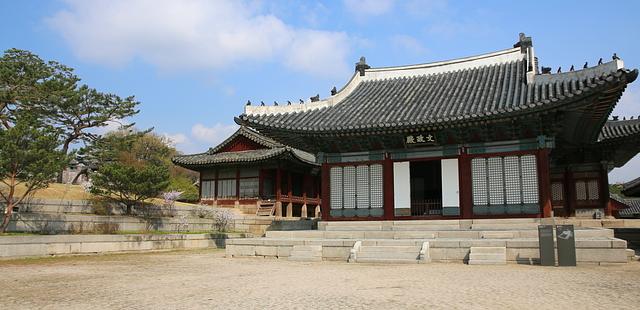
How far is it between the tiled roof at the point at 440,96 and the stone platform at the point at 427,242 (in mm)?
3830

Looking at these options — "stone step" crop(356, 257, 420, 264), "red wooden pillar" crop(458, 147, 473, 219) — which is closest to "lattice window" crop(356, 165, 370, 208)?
"red wooden pillar" crop(458, 147, 473, 219)

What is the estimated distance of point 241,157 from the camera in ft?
122

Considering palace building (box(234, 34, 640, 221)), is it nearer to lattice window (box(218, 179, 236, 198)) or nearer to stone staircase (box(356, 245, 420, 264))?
stone staircase (box(356, 245, 420, 264))

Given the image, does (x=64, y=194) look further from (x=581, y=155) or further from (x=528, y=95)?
(x=581, y=155)

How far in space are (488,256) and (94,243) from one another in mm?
14120

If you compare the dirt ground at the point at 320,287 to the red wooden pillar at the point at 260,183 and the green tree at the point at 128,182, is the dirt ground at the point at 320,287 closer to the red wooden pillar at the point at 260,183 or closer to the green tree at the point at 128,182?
the green tree at the point at 128,182

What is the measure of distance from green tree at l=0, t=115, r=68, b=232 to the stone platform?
701cm

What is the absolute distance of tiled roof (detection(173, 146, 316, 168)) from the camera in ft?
117

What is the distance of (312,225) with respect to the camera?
96.8ft

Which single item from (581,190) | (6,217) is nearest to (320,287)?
(6,217)

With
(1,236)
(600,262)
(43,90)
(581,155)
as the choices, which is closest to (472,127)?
(600,262)

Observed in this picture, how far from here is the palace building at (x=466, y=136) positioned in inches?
658

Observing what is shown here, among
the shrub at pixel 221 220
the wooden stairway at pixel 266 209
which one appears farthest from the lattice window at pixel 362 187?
the wooden stairway at pixel 266 209

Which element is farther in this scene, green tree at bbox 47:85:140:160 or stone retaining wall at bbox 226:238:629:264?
green tree at bbox 47:85:140:160
